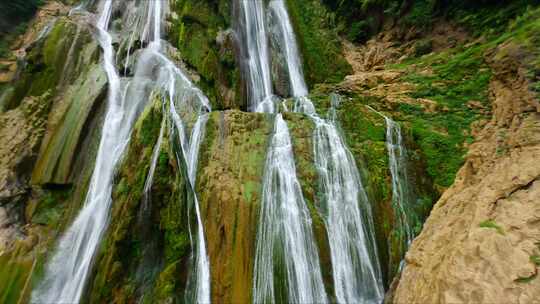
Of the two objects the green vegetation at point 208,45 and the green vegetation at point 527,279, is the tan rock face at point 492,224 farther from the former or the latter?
the green vegetation at point 208,45

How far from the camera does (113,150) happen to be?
7684 mm

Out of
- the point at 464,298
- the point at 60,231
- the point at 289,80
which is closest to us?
the point at 464,298

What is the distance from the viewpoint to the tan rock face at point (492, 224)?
11.7ft

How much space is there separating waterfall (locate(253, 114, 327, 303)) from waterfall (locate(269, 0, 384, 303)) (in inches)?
18.3

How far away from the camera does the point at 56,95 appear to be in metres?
8.91

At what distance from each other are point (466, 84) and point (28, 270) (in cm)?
1293

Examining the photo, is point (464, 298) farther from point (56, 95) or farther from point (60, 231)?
point (56, 95)

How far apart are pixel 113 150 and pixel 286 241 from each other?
221 inches

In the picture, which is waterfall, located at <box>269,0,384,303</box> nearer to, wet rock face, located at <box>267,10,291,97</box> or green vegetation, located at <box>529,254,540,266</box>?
green vegetation, located at <box>529,254,540,266</box>

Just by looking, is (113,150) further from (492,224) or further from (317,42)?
(317,42)

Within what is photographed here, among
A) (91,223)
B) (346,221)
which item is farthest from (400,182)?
(91,223)

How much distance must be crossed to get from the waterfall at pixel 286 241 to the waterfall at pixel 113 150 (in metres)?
1.25

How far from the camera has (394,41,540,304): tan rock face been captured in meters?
3.56

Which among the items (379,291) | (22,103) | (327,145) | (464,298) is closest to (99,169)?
(22,103)
